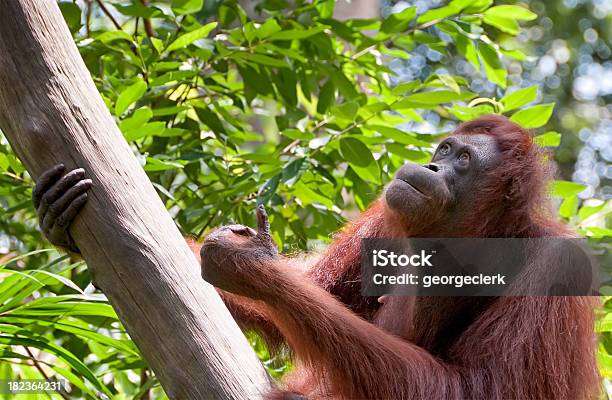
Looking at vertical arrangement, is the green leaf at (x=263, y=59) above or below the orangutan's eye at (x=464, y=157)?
above

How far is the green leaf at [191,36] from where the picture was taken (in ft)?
13.9

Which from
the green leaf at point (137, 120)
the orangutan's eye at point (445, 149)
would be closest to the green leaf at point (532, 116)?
the orangutan's eye at point (445, 149)

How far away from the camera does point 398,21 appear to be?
4781mm

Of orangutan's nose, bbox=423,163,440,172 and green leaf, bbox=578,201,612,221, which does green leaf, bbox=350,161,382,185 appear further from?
green leaf, bbox=578,201,612,221

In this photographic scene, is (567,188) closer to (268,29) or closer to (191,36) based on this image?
(268,29)

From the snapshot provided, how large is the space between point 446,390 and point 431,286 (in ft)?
2.27

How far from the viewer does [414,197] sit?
3.77 m

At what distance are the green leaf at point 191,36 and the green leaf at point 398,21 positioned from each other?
1063 mm

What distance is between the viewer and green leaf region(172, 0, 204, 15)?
4434mm

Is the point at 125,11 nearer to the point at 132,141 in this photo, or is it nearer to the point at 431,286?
the point at 132,141

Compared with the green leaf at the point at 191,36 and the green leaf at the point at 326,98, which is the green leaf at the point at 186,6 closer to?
the green leaf at the point at 191,36

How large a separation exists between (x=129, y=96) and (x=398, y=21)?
63.7 inches

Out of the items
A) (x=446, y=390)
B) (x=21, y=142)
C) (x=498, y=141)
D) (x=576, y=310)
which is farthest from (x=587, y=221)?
(x=21, y=142)

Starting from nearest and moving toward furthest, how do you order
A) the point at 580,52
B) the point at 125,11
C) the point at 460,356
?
the point at 460,356 < the point at 125,11 < the point at 580,52
